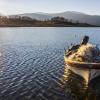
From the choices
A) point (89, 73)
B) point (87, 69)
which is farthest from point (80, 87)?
point (87, 69)

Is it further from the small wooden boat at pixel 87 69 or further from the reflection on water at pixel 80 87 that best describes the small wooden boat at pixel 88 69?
the reflection on water at pixel 80 87

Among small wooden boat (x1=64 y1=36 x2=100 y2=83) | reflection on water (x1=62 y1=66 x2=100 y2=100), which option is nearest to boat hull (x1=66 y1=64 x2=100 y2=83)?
small wooden boat (x1=64 y1=36 x2=100 y2=83)

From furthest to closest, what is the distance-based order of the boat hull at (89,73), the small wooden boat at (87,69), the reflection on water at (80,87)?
the boat hull at (89,73) < the small wooden boat at (87,69) < the reflection on water at (80,87)

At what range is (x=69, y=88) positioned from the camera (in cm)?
3194

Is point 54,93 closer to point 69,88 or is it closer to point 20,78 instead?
point 69,88

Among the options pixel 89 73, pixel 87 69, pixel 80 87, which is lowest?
pixel 80 87

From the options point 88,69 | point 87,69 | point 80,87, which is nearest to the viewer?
point 80,87

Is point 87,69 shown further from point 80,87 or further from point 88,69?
point 80,87

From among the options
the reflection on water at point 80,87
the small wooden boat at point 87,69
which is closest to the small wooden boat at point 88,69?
the small wooden boat at point 87,69

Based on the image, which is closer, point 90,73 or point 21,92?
point 21,92

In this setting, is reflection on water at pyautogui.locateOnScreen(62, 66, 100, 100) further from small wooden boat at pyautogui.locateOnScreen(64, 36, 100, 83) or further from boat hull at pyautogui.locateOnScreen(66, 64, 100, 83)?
small wooden boat at pyautogui.locateOnScreen(64, 36, 100, 83)

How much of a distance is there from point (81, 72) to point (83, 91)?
4.64 meters

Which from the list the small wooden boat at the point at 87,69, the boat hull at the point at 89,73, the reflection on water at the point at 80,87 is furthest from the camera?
the boat hull at the point at 89,73

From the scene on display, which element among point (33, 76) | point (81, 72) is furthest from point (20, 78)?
point (81, 72)
